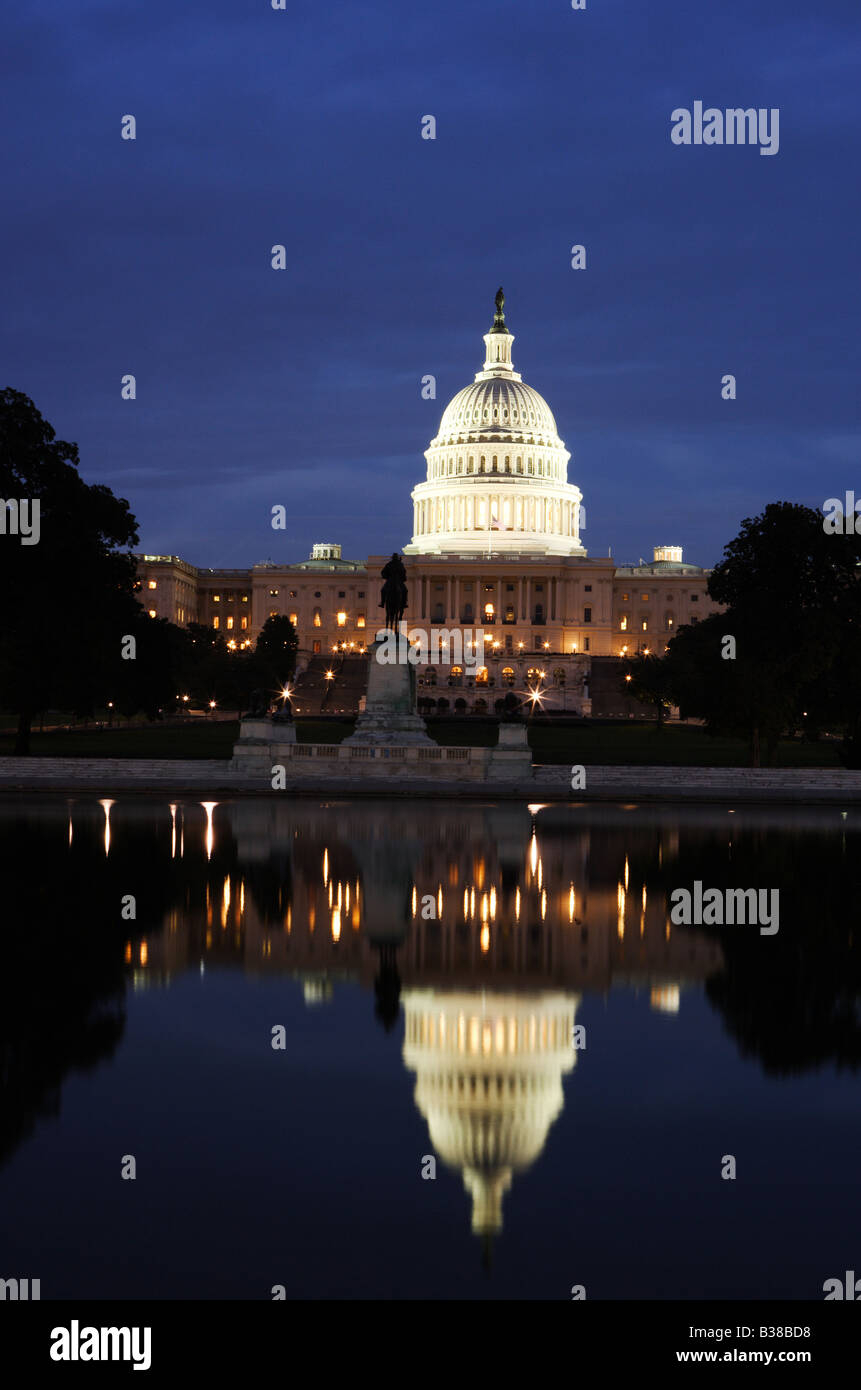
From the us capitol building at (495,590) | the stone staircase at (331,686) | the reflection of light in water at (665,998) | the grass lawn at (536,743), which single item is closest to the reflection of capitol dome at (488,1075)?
the reflection of light in water at (665,998)

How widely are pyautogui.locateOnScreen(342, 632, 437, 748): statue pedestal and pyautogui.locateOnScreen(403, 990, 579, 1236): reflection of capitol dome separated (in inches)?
1609

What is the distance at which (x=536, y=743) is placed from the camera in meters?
77.7

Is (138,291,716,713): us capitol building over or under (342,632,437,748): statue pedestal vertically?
over

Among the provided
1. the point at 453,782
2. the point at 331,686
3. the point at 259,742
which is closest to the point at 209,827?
the point at 453,782

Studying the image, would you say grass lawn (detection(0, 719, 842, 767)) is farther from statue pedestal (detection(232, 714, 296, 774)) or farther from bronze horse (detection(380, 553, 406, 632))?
bronze horse (detection(380, 553, 406, 632))

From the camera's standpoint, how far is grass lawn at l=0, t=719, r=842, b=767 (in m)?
63.2

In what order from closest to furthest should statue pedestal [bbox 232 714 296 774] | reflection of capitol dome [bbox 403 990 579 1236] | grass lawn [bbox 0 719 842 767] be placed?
reflection of capitol dome [bbox 403 990 579 1236]
statue pedestal [bbox 232 714 296 774]
grass lawn [bbox 0 719 842 767]

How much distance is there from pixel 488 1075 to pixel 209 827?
23210mm

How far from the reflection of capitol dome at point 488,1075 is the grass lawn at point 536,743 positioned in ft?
139

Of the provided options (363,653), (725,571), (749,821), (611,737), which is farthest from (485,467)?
(749,821)

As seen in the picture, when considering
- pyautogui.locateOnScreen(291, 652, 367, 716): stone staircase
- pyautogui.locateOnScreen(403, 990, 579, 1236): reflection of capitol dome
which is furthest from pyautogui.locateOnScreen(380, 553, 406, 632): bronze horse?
pyautogui.locateOnScreen(291, 652, 367, 716): stone staircase

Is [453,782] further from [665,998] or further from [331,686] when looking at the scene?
[331,686]
